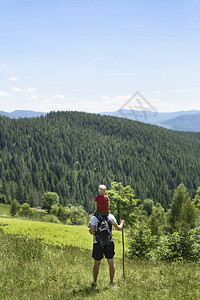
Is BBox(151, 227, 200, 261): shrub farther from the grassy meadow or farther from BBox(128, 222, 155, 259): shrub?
BBox(128, 222, 155, 259): shrub

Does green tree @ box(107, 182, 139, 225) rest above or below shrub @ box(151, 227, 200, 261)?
below

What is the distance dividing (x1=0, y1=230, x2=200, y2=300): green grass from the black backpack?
1.27 metres

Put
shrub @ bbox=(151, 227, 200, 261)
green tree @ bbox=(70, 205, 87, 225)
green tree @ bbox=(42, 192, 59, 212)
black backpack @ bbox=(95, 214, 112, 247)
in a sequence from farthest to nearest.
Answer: green tree @ bbox=(42, 192, 59, 212) → green tree @ bbox=(70, 205, 87, 225) → shrub @ bbox=(151, 227, 200, 261) → black backpack @ bbox=(95, 214, 112, 247)

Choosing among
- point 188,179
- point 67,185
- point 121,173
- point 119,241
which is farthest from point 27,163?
point 119,241

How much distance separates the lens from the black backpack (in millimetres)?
6641

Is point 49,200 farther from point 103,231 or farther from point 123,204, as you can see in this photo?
point 103,231

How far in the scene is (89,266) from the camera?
9.16 metres

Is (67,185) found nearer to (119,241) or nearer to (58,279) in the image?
(119,241)

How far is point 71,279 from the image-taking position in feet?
24.6

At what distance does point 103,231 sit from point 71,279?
2264 mm

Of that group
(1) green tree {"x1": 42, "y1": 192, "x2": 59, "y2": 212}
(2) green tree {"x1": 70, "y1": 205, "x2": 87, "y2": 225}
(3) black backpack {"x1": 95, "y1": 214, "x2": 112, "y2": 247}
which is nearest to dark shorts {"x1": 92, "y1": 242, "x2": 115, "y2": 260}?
(3) black backpack {"x1": 95, "y1": 214, "x2": 112, "y2": 247}

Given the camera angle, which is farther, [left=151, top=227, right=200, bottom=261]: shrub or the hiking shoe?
[left=151, top=227, right=200, bottom=261]: shrub

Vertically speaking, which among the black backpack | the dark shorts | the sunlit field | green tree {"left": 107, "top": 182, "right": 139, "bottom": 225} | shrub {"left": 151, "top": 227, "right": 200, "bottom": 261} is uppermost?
the black backpack

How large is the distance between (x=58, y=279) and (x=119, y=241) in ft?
44.6
